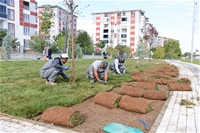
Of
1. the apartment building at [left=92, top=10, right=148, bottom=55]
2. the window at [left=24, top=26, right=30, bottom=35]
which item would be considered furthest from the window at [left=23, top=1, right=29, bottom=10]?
the apartment building at [left=92, top=10, right=148, bottom=55]

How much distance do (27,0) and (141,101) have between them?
41.5 m

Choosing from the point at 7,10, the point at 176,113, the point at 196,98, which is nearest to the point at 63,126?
the point at 176,113

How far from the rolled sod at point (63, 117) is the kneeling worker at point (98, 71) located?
3.43m

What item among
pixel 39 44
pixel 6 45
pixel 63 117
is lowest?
pixel 63 117

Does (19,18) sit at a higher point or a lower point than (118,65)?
higher

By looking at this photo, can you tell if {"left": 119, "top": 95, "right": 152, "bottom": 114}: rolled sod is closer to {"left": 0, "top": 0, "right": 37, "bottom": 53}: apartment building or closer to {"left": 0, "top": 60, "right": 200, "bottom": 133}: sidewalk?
{"left": 0, "top": 60, "right": 200, "bottom": 133}: sidewalk

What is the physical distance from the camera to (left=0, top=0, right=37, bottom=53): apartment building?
112ft

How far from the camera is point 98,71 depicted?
275 inches

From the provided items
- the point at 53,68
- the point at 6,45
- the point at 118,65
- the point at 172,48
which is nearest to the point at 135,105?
the point at 53,68

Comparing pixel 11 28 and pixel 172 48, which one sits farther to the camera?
pixel 172 48

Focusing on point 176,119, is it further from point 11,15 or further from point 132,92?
point 11,15

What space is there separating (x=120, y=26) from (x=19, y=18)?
42.8m

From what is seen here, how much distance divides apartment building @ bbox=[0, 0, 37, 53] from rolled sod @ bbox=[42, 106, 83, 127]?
3381 centimetres

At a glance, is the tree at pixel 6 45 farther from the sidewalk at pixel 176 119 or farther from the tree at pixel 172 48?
the tree at pixel 172 48
